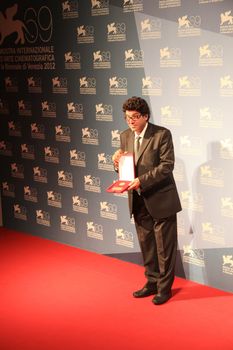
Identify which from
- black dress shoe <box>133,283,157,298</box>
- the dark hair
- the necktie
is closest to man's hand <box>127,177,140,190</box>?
the necktie

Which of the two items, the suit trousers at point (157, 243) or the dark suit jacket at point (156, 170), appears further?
the suit trousers at point (157, 243)

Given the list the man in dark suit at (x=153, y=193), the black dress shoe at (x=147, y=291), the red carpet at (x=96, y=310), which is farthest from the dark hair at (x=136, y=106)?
the red carpet at (x=96, y=310)

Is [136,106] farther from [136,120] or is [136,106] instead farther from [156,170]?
[156,170]

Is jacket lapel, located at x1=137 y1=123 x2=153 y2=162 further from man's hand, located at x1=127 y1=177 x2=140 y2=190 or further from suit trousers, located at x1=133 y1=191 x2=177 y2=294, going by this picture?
suit trousers, located at x1=133 y1=191 x2=177 y2=294

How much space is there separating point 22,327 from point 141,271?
140cm

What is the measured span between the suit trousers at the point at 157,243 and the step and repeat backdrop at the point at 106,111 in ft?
1.60

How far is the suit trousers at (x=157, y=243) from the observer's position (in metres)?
4.21

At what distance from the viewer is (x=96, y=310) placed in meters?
4.29

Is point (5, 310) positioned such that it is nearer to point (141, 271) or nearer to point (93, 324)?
point (93, 324)

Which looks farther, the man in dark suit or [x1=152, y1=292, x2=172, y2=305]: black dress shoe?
[x1=152, y1=292, x2=172, y2=305]: black dress shoe

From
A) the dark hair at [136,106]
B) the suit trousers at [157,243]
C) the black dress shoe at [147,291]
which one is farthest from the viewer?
the black dress shoe at [147,291]

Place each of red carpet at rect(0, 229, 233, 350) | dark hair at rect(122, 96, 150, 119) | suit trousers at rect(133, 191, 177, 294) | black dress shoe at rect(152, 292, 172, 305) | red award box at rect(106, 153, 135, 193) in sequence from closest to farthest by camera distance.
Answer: red carpet at rect(0, 229, 233, 350)
dark hair at rect(122, 96, 150, 119)
red award box at rect(106, 153, 135, 193)
suit trousers at rect(133, 191, 177, 294)
black dress shoe at rect(152, 292, 172, 305)

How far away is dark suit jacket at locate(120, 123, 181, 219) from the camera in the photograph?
3.99 metres

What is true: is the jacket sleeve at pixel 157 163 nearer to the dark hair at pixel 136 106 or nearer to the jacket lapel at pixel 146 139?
the jacket lapel at pixel 146 139
